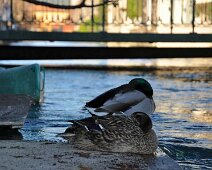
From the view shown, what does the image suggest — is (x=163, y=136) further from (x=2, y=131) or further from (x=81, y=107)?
(x=81, y=107)

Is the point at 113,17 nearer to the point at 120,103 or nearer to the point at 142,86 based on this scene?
the point at 142,86

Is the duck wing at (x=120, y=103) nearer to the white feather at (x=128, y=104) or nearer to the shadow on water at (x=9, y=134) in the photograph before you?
the white feather at (x=128, y=104)

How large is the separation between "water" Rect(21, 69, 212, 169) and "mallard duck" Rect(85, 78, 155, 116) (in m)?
0.54

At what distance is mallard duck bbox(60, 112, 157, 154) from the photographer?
286 inches

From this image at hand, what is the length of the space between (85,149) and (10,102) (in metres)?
3.91

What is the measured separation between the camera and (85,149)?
296 inches

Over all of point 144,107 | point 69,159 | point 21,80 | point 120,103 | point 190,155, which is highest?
point 69,159

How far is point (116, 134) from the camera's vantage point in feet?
23.8

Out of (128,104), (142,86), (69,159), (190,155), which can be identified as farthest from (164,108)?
(69,159)

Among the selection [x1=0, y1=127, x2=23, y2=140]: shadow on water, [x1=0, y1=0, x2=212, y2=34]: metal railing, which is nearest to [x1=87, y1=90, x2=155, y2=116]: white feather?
[x1=0, y1=127, x2=23, y2=140]: shadow on water

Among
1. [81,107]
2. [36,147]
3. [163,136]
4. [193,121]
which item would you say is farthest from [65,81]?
[36,147]

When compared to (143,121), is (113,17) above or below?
below

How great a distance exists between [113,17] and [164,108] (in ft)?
41.0

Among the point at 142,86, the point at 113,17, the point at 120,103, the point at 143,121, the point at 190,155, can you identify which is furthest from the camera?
the point at 113,17
